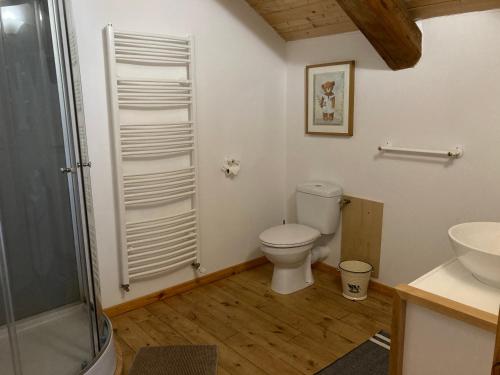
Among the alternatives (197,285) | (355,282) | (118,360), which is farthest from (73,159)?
(355,282)

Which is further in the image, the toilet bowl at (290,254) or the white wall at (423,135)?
the toilet bowl at (290,254)

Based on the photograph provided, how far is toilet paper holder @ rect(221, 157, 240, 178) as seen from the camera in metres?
3.23

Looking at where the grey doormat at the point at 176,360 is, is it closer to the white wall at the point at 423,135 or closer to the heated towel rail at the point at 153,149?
the heated towel rail at the point at 153,149

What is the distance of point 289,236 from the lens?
119 inches

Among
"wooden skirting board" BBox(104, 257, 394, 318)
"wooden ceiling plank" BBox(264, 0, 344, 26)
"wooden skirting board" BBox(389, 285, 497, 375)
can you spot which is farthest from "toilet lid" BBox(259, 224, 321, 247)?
"wooden ceiling plank" BBox(264, 0, 344, 26)

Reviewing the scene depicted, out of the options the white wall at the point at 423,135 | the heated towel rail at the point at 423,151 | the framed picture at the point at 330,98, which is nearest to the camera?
the white wall at the point at 423,135

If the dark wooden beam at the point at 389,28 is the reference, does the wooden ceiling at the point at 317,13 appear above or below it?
above

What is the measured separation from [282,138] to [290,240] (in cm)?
105

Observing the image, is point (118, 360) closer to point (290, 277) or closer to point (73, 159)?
point (73, 159)

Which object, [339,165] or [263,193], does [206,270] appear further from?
[339,165]

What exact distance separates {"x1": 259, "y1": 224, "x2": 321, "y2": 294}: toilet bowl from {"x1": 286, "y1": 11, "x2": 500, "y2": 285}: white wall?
0.34m

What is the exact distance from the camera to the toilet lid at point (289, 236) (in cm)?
292

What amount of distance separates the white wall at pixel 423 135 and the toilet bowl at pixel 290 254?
34cm

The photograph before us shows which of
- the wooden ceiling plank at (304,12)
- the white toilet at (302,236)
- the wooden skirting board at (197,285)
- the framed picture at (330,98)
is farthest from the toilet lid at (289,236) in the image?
the wooden ceiling plank at (304,12)
